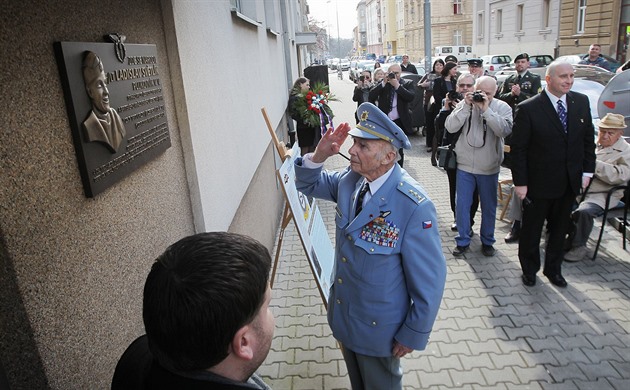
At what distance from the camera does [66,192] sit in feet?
4.60

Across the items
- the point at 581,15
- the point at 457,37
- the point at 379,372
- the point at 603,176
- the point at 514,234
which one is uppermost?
the point at 457,37

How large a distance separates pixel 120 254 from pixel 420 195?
140 cm

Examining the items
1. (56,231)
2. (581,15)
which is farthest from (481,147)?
(581,15)

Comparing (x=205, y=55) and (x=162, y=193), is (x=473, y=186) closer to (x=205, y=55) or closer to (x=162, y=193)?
(x=205, y=55)

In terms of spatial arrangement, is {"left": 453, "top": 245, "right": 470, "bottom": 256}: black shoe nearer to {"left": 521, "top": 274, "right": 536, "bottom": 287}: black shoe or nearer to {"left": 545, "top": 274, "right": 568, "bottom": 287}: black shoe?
{"left": 521, "top": 274, "right": 536, "bottom": 287}: black shoe

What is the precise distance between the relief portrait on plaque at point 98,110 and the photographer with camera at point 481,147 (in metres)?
3.94

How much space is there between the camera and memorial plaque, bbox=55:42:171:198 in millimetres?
1472

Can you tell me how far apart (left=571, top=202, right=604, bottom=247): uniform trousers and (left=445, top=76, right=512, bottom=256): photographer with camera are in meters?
0.84

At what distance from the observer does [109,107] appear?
1653mm

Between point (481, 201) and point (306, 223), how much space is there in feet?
8.19

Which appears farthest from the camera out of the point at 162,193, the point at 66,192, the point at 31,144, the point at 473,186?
the point at 473,186

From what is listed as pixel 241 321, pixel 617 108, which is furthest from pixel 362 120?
pixel 617 108

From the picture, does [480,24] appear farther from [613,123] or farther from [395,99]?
[613,123]

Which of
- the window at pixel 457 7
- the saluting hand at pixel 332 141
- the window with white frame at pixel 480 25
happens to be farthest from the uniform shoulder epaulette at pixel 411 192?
the window at pixel 457 7
